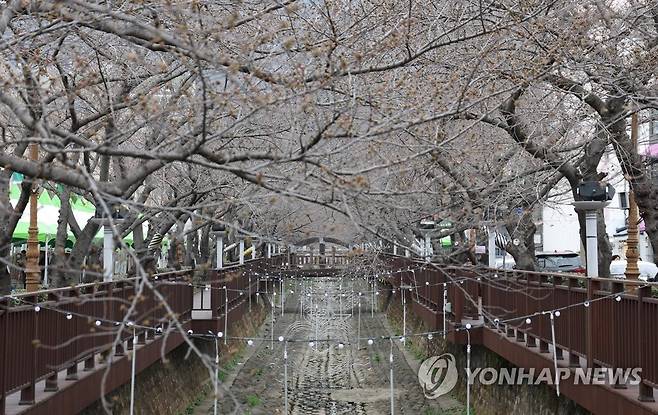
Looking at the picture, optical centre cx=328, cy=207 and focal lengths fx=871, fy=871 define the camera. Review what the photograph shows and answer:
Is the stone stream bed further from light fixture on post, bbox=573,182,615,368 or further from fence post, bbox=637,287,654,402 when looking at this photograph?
fence post, bbox=637,287,654,402

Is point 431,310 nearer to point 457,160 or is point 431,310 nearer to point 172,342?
point 172,342

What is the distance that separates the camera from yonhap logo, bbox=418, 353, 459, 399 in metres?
21.2

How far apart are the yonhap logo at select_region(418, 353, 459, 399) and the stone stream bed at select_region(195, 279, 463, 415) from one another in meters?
0.26

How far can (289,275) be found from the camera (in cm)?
5178

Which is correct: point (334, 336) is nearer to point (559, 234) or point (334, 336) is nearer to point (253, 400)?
point (253, 400)

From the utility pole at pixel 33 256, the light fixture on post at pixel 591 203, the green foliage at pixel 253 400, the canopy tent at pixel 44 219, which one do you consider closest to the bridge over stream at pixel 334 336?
the green foliage at pixel 253 400

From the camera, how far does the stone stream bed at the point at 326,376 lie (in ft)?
65.3

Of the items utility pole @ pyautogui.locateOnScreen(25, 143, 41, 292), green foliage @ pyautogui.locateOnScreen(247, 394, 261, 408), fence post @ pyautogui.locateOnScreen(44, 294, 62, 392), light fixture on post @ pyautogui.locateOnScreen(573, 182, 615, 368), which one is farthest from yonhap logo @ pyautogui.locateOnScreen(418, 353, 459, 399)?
fence post @ pyautogui.locateOnScreen(44, 294, 62, 392)

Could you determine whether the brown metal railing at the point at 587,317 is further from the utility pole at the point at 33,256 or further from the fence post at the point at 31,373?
the utility pole at the point at 33,256

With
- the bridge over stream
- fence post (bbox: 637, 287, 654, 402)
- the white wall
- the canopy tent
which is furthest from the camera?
the white wall

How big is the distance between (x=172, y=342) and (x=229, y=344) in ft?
31.9

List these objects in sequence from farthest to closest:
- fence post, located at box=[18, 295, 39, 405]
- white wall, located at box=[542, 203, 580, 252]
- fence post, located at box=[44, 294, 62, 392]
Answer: white wall, located at box=[542, 203, 580, 252] < fence post, located at box=[44, 294, 62, 392] < fence post, located at box=[18, 295, 39, 405]

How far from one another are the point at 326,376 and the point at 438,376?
13.5 ft

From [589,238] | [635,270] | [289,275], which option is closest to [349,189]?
[589,238]
